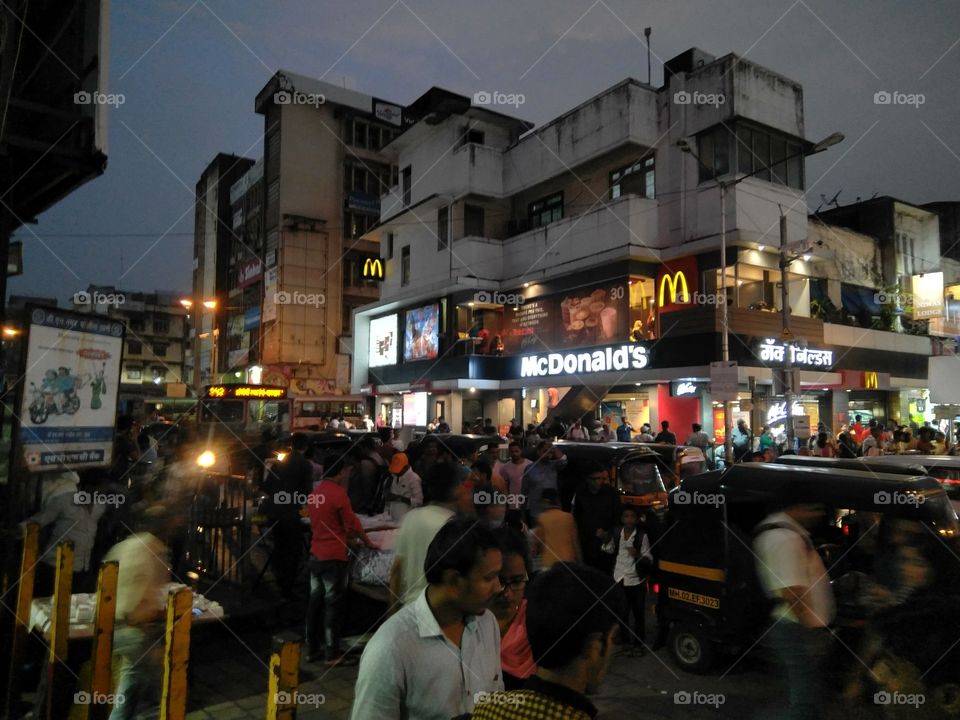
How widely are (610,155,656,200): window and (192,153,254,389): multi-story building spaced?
35.8 metres

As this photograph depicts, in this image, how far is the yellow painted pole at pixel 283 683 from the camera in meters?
2.68

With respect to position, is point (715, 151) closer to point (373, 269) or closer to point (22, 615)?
point (373, 269)

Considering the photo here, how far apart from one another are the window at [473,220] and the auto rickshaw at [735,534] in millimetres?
23423

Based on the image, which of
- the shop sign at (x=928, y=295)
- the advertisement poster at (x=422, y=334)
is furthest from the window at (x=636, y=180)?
the shop sign at (x=928, y=295)

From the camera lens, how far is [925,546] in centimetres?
450

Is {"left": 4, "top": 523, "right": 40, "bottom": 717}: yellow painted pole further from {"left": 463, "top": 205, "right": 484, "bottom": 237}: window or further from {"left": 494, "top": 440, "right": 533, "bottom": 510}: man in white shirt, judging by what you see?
{"left": 463, "top": 205, "right": 484, "bottom": 237}: window

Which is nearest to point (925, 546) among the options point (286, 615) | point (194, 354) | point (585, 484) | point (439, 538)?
point (585, 484)

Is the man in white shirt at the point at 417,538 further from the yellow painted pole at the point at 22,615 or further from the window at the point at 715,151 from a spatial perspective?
the window at the point at 715,151

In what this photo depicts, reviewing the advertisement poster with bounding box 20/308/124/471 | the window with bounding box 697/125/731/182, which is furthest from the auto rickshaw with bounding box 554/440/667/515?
the window with bounding box 697/125/731/182

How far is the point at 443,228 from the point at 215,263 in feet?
105

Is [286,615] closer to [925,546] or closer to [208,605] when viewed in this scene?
[208,605]

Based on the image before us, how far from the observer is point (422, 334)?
97.9 feet

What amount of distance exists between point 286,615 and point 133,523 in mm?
1993

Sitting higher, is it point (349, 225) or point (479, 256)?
point (349, 225)
